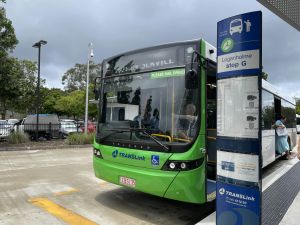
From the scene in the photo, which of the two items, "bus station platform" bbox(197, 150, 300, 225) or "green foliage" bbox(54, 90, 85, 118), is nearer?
"bus station platform" bbox(197, 150, 300, 225)

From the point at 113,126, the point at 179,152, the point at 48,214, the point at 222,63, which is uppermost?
the point at 222,63

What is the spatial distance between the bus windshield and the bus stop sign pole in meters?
1.25

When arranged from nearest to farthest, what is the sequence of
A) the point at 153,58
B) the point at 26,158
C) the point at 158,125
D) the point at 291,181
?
1. the point at 158,125
2. the point at 153,58
3. the point at 291,181
4. the point at 26,158

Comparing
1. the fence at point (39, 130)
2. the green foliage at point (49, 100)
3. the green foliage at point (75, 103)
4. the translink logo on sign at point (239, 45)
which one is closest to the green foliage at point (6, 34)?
the fence at point (39, 130)

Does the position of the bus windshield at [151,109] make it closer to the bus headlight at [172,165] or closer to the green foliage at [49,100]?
the bus headlight at [172,165]

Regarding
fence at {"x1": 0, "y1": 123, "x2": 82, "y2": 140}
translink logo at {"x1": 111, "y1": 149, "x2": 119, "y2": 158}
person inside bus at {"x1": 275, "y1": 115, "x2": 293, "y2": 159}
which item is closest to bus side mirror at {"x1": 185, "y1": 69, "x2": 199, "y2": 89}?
translink logo at {"x1": 111, "y1": 149, "x2": 119, "y2": 158}

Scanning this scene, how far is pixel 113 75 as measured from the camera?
242 inches

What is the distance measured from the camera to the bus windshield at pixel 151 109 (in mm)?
4984

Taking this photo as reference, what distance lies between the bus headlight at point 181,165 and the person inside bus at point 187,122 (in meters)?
0.42

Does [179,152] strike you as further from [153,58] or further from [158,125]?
[153,58]

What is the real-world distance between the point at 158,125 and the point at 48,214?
250 cm

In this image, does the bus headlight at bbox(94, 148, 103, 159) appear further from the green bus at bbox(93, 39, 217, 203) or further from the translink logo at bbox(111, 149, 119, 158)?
the translink logo at bbox(111, 149, 119, 158)

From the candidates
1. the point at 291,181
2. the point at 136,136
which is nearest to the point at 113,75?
the point at 136,136

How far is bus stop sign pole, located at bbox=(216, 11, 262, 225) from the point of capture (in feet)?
11.1
